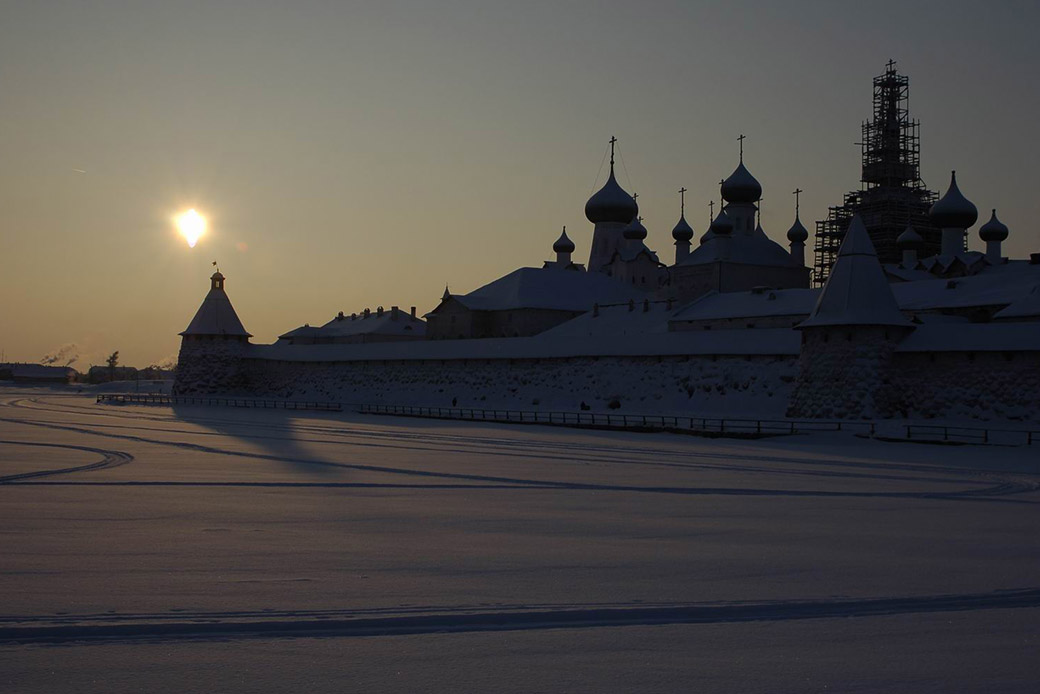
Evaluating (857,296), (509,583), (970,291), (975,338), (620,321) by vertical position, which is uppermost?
(970,291)

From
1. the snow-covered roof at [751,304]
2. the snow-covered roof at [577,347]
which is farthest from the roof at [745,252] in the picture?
the snow-covered roof at [577,347]

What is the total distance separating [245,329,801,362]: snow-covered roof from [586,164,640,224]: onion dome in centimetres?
1817

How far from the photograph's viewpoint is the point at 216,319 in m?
50.3

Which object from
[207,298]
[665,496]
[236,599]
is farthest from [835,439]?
[207,298]

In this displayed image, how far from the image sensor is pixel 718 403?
3167cm

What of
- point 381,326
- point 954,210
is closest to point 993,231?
point 954,210

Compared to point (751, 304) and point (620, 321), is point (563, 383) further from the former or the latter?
point (620, 321)

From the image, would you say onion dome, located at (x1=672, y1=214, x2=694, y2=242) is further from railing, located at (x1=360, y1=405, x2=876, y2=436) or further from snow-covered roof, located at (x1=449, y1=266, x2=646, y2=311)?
railing, located at (x1=360, y1=405, x2=876, y2=436)

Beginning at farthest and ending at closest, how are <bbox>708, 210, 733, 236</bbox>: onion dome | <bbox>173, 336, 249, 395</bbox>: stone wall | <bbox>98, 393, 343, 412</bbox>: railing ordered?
<bbox>173, 336, 249, 395</bbox>: stone wall → <bbox>708, 210, 733, 236</bbox>: onion dome → <bbox>98, 393, 343, 412</bbox>: railing

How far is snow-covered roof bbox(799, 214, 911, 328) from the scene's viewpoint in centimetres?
2714

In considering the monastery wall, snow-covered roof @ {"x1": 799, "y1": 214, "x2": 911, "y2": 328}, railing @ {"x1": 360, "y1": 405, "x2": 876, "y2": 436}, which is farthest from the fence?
snow-covered roof @ {"x1": 799, "y1": 214, "x2": 911, "y2": 328}

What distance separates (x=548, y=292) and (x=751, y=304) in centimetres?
1418

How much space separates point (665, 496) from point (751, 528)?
2.75m

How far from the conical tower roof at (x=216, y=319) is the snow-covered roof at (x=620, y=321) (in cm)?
1471
